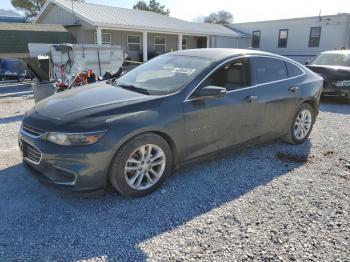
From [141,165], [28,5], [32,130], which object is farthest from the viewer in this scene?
[28,5]

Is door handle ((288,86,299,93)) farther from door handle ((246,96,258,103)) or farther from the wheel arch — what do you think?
the wheel arch

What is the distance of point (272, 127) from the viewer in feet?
15.7

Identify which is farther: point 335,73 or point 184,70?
point 335,73

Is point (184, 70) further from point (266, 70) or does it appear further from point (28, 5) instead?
point (28, 5)

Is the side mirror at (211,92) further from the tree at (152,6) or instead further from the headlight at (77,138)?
the tree at (152,6)

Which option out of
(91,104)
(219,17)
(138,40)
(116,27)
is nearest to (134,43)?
(138,40)

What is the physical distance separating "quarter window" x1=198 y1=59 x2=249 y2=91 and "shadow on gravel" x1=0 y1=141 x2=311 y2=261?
1146 millimetres

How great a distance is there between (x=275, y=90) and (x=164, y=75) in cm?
170

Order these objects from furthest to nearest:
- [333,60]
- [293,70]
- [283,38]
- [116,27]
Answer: [283,38]
[116,27]
[333,60]
[293,70]

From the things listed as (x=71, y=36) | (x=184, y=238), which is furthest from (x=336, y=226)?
(x=71, y=36)

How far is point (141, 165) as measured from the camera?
3.49 meters

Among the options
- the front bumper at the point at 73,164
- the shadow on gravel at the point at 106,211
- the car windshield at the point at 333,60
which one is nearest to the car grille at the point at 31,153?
the front bumper at the point at 73,164

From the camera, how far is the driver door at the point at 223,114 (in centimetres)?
377

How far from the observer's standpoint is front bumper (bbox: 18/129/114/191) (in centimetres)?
307
